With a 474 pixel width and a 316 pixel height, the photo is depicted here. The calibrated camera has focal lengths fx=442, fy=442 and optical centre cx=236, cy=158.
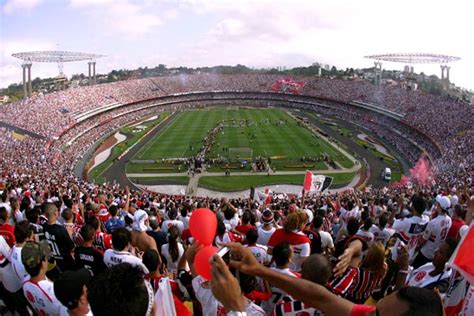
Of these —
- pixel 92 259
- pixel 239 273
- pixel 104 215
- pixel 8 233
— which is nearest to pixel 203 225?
pixel 239 273

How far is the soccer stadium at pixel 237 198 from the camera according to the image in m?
3.95

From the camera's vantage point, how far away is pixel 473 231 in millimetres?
Result: 3482

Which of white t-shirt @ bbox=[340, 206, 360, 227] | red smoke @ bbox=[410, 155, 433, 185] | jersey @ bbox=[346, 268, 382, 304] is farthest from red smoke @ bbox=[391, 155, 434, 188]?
jersey @ bbox=[346, 268, 382, 304]

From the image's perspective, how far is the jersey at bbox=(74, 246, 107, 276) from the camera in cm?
657

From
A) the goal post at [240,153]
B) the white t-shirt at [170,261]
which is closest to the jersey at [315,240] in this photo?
the white t-shirt at [170,261]

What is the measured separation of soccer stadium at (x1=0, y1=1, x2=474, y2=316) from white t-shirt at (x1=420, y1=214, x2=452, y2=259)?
0.04 meters

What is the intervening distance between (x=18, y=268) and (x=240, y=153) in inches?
1599

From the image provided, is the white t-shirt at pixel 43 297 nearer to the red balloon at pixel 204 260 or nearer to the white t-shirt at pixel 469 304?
the red balloon at pixel 204 260

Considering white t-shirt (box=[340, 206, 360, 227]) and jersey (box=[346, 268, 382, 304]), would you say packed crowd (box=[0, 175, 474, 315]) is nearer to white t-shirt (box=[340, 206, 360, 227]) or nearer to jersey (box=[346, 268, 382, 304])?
jersey (box=[346, 268, 382, 304])

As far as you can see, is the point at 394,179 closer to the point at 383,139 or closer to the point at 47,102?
the point at 383,139

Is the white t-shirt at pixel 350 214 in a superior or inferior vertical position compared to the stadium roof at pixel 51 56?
inferior

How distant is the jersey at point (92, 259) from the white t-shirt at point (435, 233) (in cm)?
583

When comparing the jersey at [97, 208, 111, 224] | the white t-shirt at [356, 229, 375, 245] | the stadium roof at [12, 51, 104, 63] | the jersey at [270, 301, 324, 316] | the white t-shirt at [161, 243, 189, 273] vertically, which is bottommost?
the jersey at [97, 208, 111, 224]

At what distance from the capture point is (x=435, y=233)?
27.5ft
